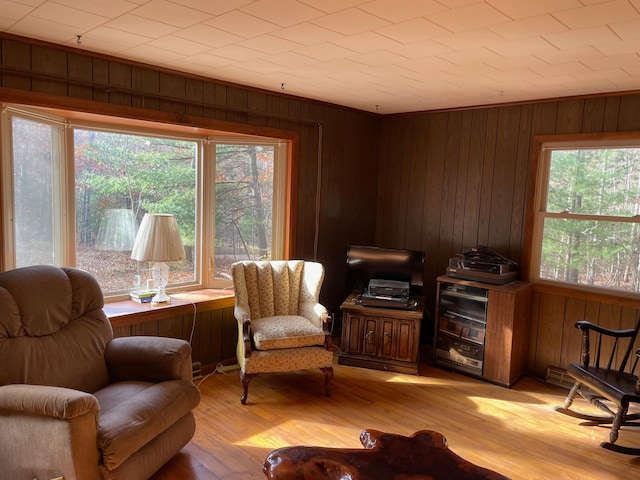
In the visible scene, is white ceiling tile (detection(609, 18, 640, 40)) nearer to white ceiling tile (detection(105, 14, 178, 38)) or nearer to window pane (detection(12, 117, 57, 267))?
white ceiling tile (detection(105, 14, 178, 38))

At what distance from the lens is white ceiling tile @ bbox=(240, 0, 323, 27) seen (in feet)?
6.72

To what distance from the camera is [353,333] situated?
4070mm

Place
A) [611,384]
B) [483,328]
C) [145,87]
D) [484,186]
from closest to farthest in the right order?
1. [611,384]
2. [145,87]
3. [483,328]
4. [484,186]

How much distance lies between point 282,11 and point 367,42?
23.4 inches

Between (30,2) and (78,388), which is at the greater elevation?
(30,2)

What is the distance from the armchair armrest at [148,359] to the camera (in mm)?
2592

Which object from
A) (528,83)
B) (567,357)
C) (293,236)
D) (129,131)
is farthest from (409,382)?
(129,131)

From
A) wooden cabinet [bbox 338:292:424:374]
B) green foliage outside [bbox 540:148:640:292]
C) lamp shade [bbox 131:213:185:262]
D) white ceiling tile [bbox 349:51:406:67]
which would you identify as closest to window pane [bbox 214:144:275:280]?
lamp shade [bbox 131:213:185:262]

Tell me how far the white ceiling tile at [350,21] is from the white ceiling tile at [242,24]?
267mm

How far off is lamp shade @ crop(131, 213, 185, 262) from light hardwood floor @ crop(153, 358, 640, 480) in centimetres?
106

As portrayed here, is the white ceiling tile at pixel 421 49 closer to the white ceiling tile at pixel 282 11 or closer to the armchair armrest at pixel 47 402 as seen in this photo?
the white ceiling tile at pixel 282 11

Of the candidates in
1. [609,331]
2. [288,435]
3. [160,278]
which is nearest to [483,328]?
[609,331]

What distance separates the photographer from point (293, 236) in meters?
4.32

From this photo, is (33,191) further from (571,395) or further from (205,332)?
(571,395)
